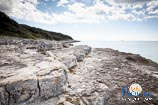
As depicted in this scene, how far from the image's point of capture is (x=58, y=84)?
580cm

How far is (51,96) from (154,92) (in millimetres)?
6696

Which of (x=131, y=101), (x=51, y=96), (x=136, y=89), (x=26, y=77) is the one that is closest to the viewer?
(x=26, y=77)

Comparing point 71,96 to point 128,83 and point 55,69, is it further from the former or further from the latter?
point 128,83

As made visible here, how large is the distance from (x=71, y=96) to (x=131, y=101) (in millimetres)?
3553

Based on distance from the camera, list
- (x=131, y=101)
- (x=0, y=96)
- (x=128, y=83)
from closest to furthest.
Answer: (x=0, y=96), (x=131, y=101), (x=128, y=83)

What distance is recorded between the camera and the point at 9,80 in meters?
4.69

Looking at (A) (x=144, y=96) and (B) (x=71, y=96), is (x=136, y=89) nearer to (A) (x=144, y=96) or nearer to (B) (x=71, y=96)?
(A) (x=144, y=96)

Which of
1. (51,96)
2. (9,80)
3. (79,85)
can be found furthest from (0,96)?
(79,85)

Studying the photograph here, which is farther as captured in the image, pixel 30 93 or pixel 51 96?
pixel 51 96

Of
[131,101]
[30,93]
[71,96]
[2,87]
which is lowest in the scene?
[131,101]

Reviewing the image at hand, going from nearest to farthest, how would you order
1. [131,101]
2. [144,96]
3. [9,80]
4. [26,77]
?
1. [9,80]
2. [26,77]
3. [131,101]
4. [144,96]

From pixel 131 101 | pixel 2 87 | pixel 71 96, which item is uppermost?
pixel 2 87

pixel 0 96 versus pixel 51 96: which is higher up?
pixel 0 96

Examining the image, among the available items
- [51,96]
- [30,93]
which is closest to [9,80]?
[30,93]
